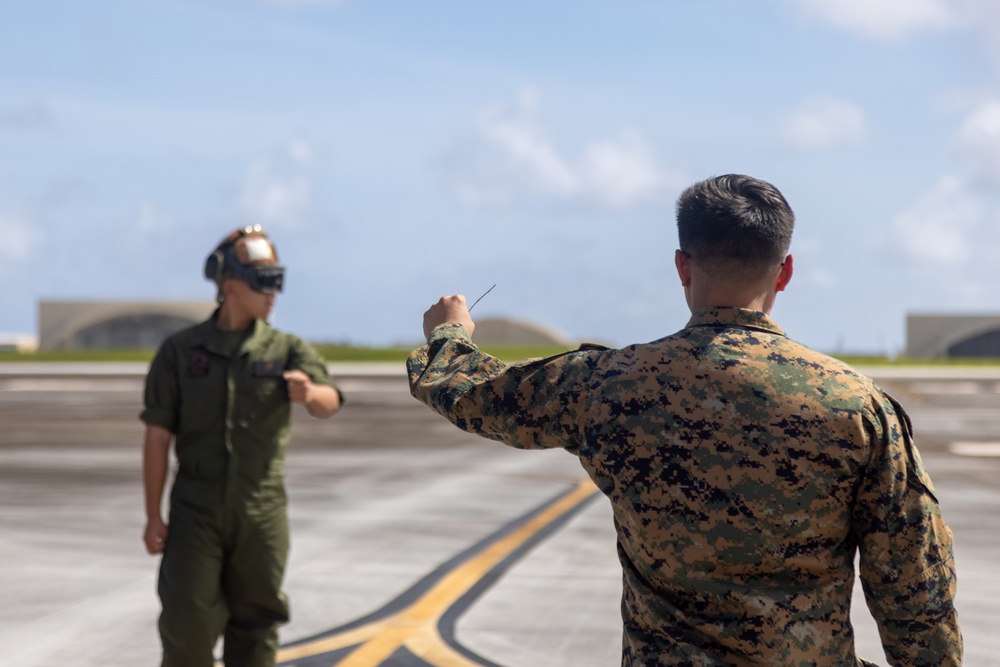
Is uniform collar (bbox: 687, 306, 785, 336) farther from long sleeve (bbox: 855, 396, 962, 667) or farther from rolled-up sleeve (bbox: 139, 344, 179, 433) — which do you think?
rolled-up sleeve (bbox: 139, 344, 179, 433)

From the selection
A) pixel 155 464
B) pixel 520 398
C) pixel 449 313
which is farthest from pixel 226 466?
pixel 520 398

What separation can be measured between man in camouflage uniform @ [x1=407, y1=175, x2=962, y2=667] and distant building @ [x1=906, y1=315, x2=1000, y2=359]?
7479cm

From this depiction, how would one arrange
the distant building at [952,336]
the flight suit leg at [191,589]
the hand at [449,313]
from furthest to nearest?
the distant building at [952,336]
the flight suit leg at [191,589]
the hand at [449,313]

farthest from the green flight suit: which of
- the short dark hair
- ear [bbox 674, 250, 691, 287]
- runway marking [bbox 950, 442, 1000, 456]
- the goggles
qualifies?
runway marking [bbox 950, 442, 1000, 456]

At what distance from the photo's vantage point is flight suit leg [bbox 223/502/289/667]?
4.45 metres

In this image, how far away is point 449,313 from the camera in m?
2.58

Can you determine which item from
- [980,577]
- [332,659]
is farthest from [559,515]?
[332,659]

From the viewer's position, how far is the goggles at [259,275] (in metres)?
4.62

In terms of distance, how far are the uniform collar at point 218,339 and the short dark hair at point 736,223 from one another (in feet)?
8.90

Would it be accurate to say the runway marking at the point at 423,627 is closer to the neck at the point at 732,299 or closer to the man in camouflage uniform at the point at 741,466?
the man in camouflage uniform at the point at 741,466

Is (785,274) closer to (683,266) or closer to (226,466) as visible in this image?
(683,266)

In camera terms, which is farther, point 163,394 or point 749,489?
point 163,394

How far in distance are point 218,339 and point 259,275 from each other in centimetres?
31

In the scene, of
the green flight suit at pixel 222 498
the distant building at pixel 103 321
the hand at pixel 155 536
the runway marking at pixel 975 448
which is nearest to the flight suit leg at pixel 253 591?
the green flight suit at pixel 222 498
